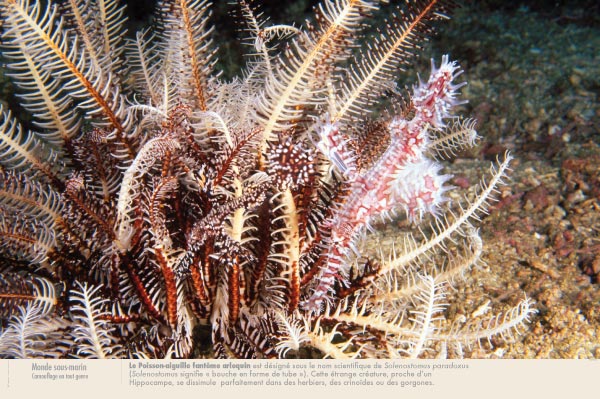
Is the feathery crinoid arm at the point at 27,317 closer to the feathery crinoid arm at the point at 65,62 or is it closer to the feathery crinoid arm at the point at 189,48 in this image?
the feathery crinoid arm at the point at 65,62

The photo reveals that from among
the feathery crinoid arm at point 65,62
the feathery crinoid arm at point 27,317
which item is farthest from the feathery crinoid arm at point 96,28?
the feathery crinoid arm at point 27,317

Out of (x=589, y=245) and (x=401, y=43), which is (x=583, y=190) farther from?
(x=401, y=43)

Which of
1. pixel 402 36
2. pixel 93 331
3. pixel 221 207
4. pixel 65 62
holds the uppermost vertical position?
pixel 402 36

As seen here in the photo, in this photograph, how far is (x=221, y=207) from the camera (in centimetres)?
187

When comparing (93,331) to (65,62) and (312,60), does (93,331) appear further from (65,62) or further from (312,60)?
(312,60)

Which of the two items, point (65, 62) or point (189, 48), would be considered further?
point (189, 48)

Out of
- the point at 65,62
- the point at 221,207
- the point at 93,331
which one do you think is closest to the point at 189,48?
the point at 65,62

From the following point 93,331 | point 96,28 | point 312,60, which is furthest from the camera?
point 96,28

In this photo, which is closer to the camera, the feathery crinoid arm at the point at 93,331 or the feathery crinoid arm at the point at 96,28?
the feathery crinoid arm at the point at 93,331

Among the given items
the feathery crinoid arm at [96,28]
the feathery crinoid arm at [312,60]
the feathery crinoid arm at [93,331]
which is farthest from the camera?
the feathery crinoid arm at [96,28]

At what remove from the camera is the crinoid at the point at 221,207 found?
188cm

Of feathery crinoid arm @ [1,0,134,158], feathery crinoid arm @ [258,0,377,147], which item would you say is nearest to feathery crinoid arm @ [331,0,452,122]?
feathery crinoid arm @ [258,0,377,147]

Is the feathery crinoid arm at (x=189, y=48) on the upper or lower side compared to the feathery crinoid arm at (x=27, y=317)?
upper

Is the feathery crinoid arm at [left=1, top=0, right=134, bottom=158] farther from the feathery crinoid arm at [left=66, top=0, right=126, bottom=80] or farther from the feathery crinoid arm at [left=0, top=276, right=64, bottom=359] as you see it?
the feathery crinoid arm at [left=0, top=276, right=64, bottom=359]
